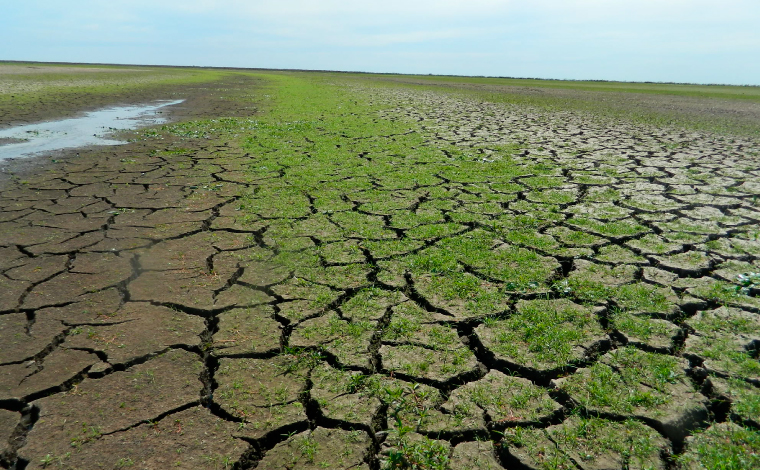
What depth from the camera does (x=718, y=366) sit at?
1905 millimetres

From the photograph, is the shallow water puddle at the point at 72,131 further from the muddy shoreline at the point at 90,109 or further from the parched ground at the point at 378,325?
the parched ground at the point at 378,325

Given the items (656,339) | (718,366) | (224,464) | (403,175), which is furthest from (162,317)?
(403,175)

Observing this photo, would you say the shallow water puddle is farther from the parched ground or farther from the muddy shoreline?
the parched ground

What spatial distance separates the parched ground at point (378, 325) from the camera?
1577mm

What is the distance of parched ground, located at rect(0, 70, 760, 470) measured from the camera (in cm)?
158

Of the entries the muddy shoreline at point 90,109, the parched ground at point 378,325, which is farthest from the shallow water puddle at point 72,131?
the parched ground at point 378,325

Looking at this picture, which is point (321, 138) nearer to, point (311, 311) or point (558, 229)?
point (558, 229)

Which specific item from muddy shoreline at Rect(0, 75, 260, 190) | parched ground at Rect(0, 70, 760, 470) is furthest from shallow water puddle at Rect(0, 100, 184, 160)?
parched ground at Rect(0, 70, 760, 470)

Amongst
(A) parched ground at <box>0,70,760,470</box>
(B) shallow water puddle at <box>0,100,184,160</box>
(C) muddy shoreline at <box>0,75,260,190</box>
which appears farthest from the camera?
(B) shallow water puddle at <box>0,100,184,160</box>

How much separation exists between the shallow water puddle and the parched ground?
243 cm

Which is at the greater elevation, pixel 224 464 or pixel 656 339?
pixel 656 339

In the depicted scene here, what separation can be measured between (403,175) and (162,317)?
327cm

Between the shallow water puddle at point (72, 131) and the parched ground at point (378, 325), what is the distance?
95.7 inches

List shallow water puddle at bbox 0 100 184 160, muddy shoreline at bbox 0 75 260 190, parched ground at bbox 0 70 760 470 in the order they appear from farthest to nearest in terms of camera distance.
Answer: shallow water puddle at bbox 0 100 184 160, muddy shoreline at bbox 0 75 260 190, parched ground at bbox 0 70 760 470
